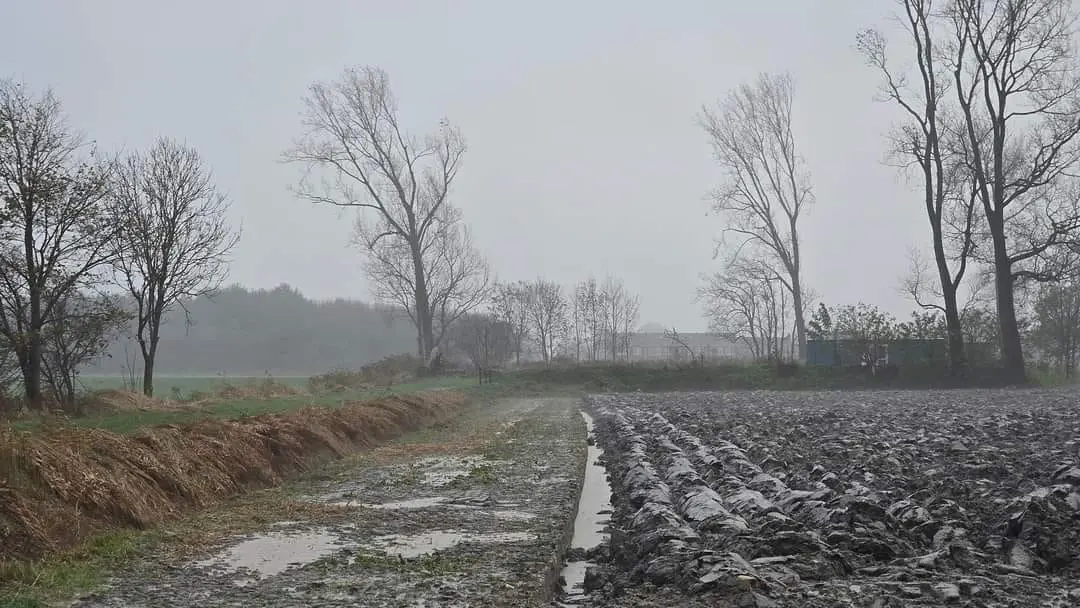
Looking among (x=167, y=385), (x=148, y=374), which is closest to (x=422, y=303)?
(x=167, y=385)

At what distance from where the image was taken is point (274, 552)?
222 inches

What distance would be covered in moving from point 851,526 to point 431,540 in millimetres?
2841

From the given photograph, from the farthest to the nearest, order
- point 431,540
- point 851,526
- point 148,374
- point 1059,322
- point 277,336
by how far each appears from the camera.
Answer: point 277,336
point 1059,322
point 148,374
point 431,540
point 851,526

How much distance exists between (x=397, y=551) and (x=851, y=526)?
2902 millimetres

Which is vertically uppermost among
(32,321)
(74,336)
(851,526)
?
(32,321)

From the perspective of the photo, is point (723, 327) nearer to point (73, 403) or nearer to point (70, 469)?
point (73, 403)

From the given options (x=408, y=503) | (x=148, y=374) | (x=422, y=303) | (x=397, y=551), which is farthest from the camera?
(x=422, y=303)

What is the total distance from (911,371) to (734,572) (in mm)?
35871

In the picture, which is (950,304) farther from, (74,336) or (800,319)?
(74,336)

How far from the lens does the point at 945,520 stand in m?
5.09

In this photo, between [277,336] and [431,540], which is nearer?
[431,540]

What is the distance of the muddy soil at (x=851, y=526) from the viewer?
387cm

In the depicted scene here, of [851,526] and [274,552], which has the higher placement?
[851,526]

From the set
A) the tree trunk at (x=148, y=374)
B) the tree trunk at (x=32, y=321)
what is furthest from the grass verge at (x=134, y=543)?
the tree trunk at (x=148, y=374)
